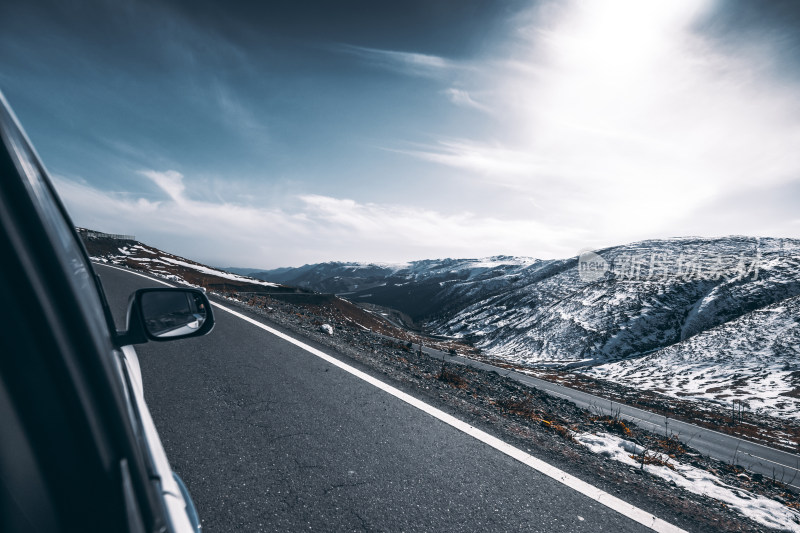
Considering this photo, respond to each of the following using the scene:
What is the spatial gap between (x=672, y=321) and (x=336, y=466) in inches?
2865

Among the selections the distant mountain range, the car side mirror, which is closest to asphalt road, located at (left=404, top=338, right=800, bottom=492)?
the distant mountain range

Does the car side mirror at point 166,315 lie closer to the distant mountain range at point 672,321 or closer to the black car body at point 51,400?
the black car body at point 51,400

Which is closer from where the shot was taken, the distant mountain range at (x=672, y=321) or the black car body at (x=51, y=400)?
the black car body at (x=51, y=400)

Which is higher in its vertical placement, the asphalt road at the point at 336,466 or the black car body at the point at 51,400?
the black car body at the point at 51,400

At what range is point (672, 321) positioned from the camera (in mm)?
55906

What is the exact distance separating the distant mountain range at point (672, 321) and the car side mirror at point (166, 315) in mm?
48357

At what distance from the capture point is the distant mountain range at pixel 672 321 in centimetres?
3922

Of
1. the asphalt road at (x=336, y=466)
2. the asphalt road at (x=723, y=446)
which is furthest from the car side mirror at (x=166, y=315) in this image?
A: the asphalt road at (x=723, y=446)

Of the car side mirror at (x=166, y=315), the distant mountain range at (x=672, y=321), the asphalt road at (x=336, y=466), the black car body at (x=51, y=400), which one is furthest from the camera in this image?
the distant mountain range at (x=672, y=321)

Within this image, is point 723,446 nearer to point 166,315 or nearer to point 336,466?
point 336,466

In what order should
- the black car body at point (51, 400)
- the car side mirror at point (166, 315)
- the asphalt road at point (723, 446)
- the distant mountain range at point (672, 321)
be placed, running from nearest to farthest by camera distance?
the black car body at point (51, 400) < the car side mirror at point (166, 315) < the asphalt road at point (723, 446) < the distant mountain range at point (672, 321)

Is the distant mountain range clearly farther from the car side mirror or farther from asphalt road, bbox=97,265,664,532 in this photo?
the car side mirror

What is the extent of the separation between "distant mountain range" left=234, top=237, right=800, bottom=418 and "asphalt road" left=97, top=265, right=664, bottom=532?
45814mm

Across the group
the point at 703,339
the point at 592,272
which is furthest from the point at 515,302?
the point at 703,339
